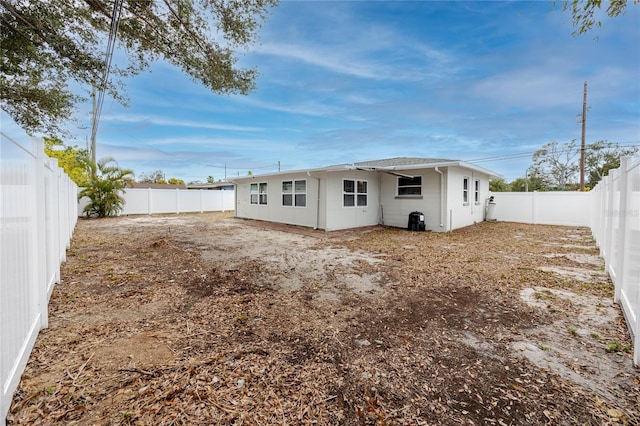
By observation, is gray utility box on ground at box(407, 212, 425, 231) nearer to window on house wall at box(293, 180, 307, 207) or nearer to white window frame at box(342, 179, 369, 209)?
white window frame at box(342, 179, 369, 209)

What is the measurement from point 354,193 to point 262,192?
546 centimetres

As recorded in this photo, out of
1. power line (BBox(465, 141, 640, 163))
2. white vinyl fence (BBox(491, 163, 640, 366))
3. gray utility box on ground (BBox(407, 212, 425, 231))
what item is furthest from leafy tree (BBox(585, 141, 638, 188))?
white vinyl fence (BBox(491, 163, 640, 366))

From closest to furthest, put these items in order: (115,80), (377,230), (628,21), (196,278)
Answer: (628,21)
(196,278)
(115,80)
(377,230)

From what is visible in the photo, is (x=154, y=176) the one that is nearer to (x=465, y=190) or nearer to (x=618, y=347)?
(x=465, y=190)

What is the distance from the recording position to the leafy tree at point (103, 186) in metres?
15.8

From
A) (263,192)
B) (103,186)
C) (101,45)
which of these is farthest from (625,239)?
(103,186)

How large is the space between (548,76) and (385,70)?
218 inches

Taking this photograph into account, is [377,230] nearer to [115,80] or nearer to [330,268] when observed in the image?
[330,268]

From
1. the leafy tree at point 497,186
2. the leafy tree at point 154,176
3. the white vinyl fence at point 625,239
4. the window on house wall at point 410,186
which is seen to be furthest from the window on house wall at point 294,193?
the leafy tree at point 154,176

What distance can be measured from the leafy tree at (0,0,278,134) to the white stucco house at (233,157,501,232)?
17.0 ft

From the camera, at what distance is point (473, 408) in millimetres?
1922

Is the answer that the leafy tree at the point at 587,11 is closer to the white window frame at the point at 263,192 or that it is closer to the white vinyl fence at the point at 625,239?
the white vinyl fence at the point at 625,239

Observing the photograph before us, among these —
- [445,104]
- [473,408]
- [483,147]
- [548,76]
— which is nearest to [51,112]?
[473,408]

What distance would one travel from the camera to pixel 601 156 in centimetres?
2359
